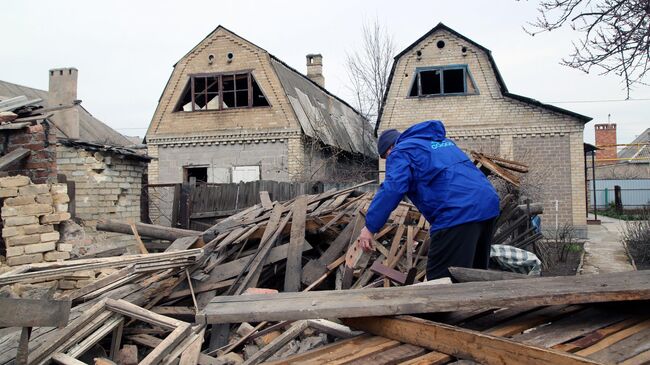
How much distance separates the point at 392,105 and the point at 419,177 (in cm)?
1358

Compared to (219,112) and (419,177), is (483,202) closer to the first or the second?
(419,177)

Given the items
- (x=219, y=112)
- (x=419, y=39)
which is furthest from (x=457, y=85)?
(x=219, y=112)

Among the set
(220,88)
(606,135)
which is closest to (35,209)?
(220,88)

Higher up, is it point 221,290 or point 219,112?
point 219,112

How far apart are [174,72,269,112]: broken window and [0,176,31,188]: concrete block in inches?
486

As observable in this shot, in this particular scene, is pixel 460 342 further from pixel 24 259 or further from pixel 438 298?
pixel 24 259

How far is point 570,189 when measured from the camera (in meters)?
15.5

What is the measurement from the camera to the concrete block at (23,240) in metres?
5.16

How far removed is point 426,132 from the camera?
3.97 m

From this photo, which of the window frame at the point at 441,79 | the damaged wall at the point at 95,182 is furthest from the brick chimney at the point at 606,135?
the damaged wall at the point at 95,182

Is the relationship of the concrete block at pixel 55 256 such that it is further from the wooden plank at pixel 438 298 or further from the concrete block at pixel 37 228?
the wooden plank at pixel 438 298

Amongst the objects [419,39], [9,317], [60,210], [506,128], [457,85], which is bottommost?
[9,317]

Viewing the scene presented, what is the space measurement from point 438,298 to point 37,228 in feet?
15.6

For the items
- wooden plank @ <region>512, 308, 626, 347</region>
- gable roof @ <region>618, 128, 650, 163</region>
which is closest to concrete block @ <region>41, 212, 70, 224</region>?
wooden plank @ <region>512, 308, 626, 347</region>
